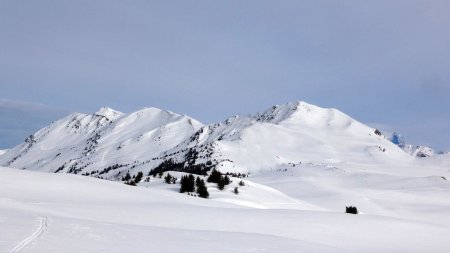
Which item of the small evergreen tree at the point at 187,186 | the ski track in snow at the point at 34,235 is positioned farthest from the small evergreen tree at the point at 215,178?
the ski track in snow at the point at 34,235

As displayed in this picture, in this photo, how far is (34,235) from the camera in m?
14.7

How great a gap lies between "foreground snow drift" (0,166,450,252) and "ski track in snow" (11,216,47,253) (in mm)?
32

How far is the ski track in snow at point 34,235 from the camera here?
498 inches

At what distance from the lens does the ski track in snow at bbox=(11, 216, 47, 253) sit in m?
12.6

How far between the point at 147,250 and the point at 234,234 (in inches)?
255

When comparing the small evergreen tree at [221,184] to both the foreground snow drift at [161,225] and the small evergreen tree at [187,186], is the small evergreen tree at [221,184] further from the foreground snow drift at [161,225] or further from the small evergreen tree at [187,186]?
the small evergreen tree at [187,186]

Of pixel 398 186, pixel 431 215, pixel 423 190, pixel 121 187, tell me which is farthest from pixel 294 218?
pixel 398 186

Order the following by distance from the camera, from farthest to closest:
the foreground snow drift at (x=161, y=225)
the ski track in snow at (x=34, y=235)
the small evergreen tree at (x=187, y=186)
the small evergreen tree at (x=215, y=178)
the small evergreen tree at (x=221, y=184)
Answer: the small evergreen tree at (x=215, y=178)
the small evergreen tree at (x=221, y=184)
the small evergreen tree at (x=187, y=186)
the foreground snow drift at (x=161, y=225)
the ski track in snow at (x=34, y=235)

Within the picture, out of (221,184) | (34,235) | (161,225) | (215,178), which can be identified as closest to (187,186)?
(221,184)

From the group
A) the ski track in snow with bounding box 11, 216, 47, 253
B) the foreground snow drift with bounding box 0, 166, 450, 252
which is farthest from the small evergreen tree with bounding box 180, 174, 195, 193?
the ski track in snow with bounding box 11, 216, 47, 253

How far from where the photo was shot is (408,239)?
25.0 m

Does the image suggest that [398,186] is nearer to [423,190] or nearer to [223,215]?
[423,190]

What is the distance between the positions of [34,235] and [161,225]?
8995mm

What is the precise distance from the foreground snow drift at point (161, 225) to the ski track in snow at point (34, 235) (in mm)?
32
